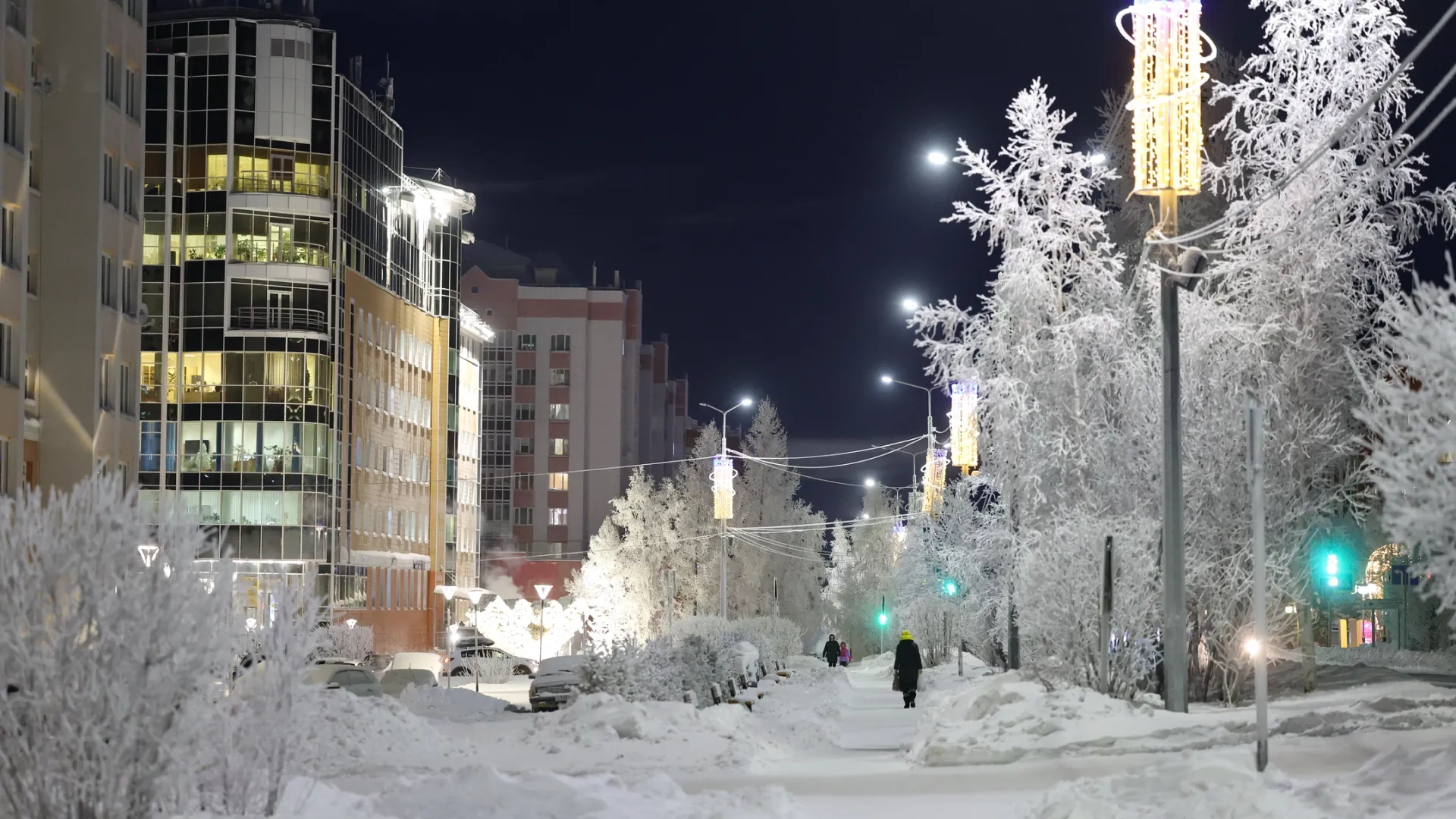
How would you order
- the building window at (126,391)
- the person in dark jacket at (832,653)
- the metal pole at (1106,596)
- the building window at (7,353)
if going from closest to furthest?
the metal pole at (1106,596) < the building window at (7,353) < the building window at (126,391) < the person in dark jacket at (832,653)

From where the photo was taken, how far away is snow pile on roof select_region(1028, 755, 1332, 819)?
12.0 meters

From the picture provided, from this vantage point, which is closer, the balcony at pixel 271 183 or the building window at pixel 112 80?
the building window at pixel 112 80

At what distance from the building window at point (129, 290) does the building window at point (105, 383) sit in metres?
1.90

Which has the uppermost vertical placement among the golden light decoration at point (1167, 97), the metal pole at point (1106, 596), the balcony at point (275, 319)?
the balcony at point (275, 319)

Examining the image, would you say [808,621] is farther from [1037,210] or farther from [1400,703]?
[1400,703]

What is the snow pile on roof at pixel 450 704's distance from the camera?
33906 millimetres

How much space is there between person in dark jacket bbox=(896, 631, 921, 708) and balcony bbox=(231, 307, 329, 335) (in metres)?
42.3

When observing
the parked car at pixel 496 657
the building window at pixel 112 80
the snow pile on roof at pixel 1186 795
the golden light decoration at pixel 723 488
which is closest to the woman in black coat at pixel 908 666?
the golden light decoration at pixel 723 488

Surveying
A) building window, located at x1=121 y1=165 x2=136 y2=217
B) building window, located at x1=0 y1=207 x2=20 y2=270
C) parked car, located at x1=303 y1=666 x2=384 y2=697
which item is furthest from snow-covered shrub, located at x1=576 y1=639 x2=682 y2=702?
building window, located at x1=121 y1=165 x2=136 y2=217

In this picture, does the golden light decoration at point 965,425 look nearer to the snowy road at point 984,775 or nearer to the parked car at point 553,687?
the parked car at point 553,687

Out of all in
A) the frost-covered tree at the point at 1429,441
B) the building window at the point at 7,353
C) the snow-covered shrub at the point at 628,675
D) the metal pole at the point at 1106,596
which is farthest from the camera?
the building window at the point at 7,353

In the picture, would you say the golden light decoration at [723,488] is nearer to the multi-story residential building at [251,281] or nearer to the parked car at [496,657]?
the parked car at [496,657]

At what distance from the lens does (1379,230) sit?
2934cm

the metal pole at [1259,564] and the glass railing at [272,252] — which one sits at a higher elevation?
the glass railing at [272,252]
